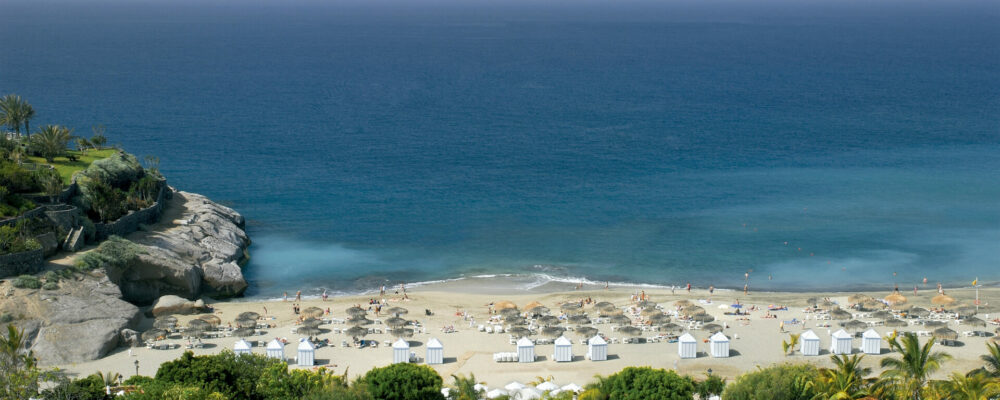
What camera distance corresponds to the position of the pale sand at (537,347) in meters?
49.1

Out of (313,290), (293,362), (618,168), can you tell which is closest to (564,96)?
(618,168)

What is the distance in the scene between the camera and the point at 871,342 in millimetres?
51594

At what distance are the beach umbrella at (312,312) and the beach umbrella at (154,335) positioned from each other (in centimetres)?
823

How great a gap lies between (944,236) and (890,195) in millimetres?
11594

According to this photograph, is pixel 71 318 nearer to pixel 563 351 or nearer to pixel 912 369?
pixel 563 351

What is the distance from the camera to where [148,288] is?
61.2 meters

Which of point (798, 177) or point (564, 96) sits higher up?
point (564, 96)

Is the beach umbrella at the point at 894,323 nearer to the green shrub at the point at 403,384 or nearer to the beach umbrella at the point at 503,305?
the beach umbrella at the point at 503,305

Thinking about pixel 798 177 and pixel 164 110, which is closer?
pixel 798 177

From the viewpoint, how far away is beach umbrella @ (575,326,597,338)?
2119 inches

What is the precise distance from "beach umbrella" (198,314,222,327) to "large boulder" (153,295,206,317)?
1.84 metres

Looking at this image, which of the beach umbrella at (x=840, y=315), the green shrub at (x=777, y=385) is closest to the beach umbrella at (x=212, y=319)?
the green shrub at (x=777, y=385)

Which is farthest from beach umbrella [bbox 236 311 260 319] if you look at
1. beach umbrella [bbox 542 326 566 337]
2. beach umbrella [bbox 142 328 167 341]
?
beach umbrella [bbox 542 326 566 337]

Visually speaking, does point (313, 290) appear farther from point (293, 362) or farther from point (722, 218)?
point (722, 218)
